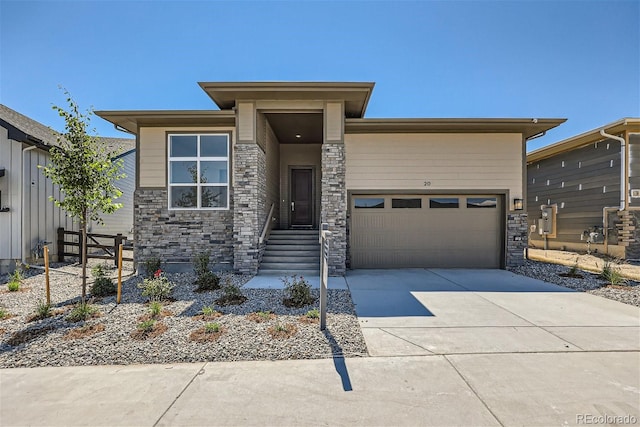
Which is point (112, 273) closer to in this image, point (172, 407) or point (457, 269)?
point (172, 407)

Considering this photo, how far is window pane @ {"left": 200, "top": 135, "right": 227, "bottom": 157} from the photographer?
27.5 feet

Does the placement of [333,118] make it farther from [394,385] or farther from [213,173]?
[394,385]

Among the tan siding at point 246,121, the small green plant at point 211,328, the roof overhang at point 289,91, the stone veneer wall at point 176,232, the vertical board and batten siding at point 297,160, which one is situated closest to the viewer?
the small green plant at point 211,328

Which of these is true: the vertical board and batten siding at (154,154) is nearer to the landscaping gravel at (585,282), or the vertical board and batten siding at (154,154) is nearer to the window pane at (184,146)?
the window pane at (184,146)

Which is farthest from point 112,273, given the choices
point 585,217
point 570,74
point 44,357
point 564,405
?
point 585,217

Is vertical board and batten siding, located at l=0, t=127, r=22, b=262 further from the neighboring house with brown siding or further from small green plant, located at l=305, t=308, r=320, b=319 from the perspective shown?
the neighboring house with brown siding

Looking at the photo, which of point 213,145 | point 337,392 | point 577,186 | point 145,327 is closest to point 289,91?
point 213,145

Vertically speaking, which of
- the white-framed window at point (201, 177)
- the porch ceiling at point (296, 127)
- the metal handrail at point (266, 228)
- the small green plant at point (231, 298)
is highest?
the porch ceiling at point (296, 127)

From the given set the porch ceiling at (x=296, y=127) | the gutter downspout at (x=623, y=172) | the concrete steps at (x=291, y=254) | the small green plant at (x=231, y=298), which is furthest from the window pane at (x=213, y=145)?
the gutter downspout at (x=623, y=172)

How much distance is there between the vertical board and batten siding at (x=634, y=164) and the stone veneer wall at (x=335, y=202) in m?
10.4

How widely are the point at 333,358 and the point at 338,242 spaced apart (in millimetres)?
4364

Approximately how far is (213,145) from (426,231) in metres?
6.55

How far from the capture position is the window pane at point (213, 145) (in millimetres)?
8375

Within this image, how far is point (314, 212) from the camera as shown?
1089 cm
